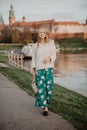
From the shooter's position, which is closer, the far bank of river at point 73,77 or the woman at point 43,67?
the woman at point 43,67

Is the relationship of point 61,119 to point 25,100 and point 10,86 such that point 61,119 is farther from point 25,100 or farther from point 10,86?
point 10,86

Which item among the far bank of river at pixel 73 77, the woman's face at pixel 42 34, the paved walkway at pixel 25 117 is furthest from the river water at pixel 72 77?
the woman's face at pixel 42 34

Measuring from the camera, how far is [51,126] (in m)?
6.22

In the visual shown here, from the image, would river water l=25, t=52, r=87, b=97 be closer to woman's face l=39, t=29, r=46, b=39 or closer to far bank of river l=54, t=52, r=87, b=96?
far bank of river l=54, t=52, r=87, b=96

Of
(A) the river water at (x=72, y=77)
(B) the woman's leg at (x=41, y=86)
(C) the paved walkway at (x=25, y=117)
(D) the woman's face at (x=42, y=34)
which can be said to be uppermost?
(D) the woman's face at (x=42, y=34)

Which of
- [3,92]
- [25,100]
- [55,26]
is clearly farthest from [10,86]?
[55,26]

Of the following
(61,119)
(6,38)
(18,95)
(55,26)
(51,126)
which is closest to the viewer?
(51,126)

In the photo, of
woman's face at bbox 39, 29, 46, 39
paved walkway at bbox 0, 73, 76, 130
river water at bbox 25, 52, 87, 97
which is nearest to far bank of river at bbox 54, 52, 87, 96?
river water at bbox 25, 52, 87, 97

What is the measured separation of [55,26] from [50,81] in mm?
138653

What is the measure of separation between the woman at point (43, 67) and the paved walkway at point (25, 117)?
368mm

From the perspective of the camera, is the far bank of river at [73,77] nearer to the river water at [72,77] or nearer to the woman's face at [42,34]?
the river water at [72,77]

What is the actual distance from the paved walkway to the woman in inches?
14.5

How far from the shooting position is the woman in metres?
7.28

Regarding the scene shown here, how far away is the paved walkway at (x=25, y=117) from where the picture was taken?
244 inches
